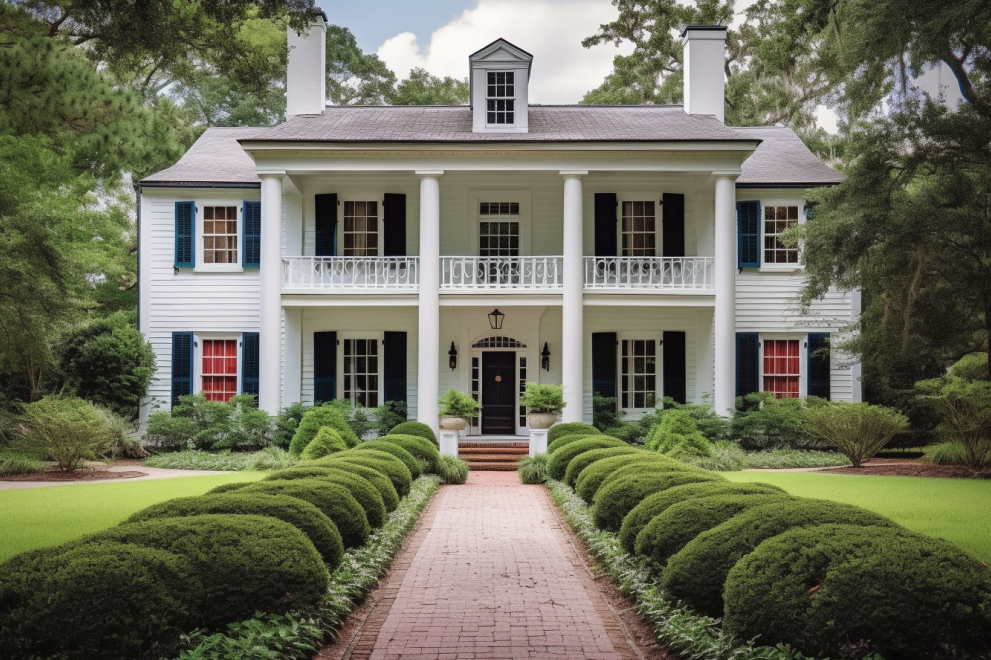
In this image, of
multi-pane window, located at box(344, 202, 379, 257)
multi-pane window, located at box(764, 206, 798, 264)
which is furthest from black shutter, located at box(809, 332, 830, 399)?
multi-pane window, located at box(344, 202, 379, 257)

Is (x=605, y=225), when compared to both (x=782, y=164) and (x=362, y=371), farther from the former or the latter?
(x=362, y=371)

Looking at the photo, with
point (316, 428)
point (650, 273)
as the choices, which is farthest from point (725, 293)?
point (316, 428)

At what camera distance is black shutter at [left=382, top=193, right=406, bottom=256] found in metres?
22.2

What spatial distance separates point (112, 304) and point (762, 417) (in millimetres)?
21192

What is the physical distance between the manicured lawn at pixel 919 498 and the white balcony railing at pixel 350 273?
855 centimetres

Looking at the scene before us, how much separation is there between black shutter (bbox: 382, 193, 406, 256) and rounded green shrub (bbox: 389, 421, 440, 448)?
16.6 feet

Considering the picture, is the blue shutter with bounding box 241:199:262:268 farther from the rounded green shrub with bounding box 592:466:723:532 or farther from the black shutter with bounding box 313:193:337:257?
the rounded green shrub with bounding box 592:466:723:532

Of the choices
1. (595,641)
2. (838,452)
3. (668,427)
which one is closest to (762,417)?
(838,452)

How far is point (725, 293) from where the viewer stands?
815 inches

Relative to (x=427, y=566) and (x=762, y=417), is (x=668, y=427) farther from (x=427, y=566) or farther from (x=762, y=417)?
(x=427, y=566)

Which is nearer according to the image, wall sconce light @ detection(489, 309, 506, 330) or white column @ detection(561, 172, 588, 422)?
white column @ detection(561, 172, 588, 422)

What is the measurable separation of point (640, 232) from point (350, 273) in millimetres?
6973

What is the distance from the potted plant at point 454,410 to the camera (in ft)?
64.0

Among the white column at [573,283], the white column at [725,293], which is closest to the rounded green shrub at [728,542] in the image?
the white column at [573,283]
